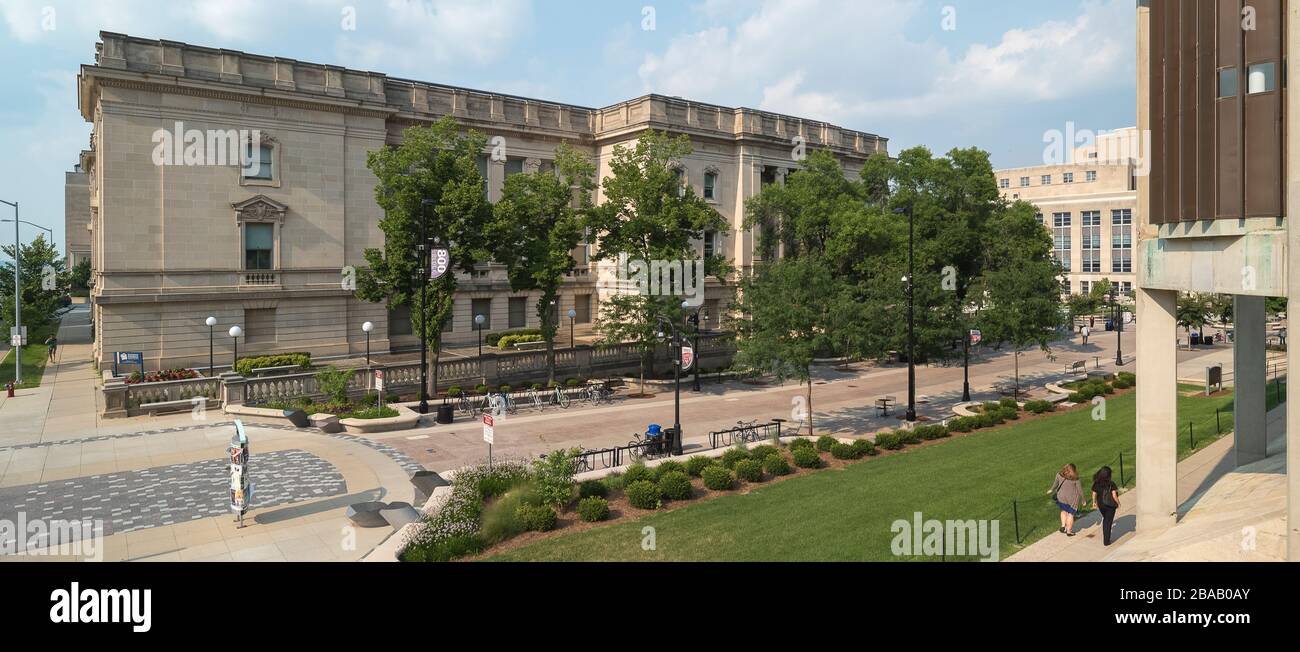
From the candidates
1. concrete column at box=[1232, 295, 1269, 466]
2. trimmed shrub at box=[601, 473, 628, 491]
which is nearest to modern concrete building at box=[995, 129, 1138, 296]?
concrete column at box=[1232, 295, 1269, 466]

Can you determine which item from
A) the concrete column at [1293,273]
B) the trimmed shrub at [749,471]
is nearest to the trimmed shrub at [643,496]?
the trimmed shrub at [749,471]

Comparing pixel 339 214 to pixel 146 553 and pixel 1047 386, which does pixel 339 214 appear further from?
pixel 1047 386

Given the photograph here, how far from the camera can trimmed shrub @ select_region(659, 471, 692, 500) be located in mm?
17906

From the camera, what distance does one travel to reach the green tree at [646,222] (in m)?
36.2

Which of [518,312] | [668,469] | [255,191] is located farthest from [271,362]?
[668,469]

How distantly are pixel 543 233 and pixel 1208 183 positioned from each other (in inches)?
1087

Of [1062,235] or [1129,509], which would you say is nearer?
[1129,509]

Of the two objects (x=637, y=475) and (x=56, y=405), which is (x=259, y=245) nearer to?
(x=56, y=405)

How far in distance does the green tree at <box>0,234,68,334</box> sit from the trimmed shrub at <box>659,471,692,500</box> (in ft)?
150

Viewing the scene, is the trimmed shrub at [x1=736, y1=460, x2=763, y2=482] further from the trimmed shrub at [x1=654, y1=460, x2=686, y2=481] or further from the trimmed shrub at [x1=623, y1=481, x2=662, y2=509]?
the trimmed shrub at [x1=623, y1=481, x2=662, y2=509]

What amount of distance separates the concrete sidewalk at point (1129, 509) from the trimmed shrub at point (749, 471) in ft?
23.9

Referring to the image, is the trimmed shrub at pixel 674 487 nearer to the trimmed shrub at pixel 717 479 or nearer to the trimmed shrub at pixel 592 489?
the trimmed shrub at pixel 717 479

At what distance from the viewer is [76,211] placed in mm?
116938
